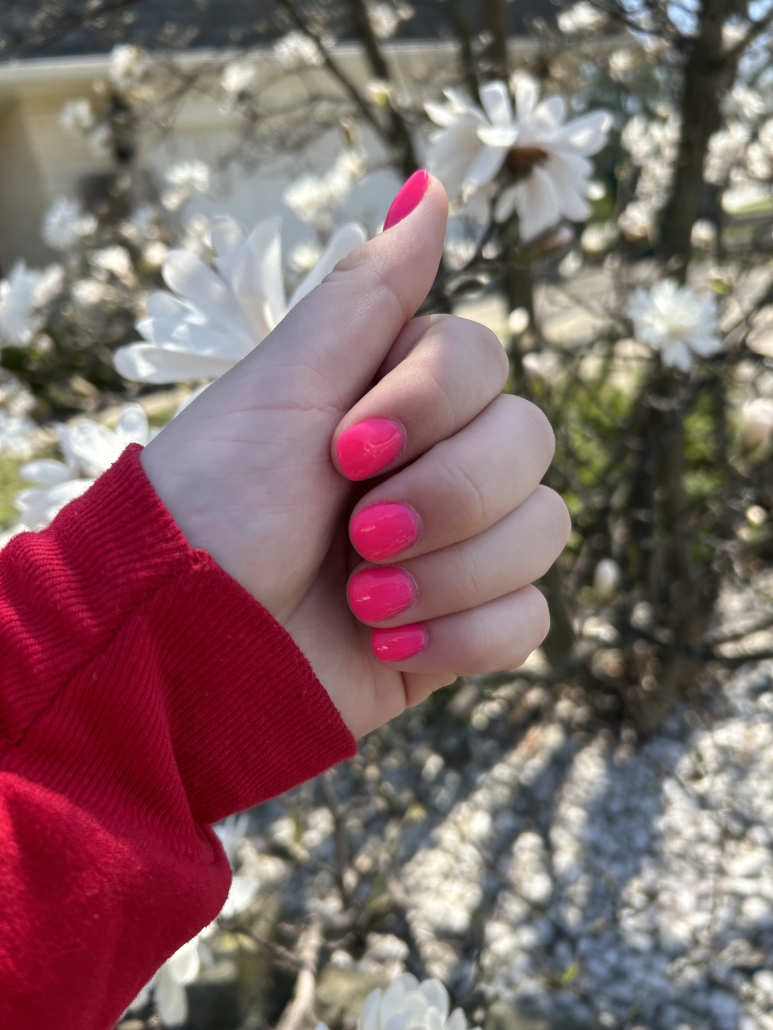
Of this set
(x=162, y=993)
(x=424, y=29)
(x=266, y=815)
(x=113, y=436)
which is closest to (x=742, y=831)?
(x=266, y=815)

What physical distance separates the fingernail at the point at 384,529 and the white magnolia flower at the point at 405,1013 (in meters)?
0.51

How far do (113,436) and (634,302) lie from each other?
1.19 metres

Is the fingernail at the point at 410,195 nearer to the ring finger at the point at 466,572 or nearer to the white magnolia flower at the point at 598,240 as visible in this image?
the ring finger at the point at 466,572

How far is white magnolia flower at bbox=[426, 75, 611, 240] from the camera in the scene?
3.56 feet

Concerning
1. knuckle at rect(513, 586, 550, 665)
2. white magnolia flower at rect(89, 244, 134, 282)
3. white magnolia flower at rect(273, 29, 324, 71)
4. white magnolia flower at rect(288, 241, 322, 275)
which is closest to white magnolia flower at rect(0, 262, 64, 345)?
white magnolia flower at rect(89, 244, 134, 282)

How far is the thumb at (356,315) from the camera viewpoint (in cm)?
77

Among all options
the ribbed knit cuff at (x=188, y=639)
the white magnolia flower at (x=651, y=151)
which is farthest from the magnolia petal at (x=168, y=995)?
the white magnolia flower at (x=651, y=151)

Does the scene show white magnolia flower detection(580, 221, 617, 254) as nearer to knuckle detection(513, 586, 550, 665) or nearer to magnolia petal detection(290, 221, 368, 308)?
magnolia petal detection(290, 221, 368, 308)

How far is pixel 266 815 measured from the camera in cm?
235

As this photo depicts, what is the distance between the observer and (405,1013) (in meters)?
0.88

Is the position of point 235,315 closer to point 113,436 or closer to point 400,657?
point 113,436

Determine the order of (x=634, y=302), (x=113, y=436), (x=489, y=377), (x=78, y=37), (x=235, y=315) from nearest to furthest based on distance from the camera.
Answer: (x=489, y=377) → (x=235, y=315) → (x=113, y=436) → (x=634, y=302) → (x=78, y=37)

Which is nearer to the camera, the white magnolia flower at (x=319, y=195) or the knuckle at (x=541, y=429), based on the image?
the knuckle at (x=541, y=429)

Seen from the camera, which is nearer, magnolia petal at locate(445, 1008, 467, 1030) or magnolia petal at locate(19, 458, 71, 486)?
magnolia petal at locate(445, 1008, 467, 1030)
